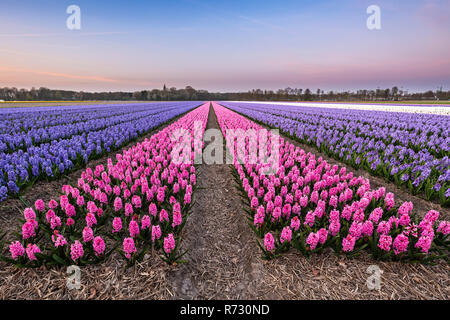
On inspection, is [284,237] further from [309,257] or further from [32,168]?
[32,168]

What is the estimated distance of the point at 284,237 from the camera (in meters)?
3.26

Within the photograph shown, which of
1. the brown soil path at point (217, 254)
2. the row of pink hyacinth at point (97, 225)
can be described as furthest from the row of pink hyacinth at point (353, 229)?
the row of pink hyacinth at point (97, 225)

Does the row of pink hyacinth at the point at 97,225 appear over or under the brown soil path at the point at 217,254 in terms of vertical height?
over

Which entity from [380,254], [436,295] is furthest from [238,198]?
[436,295]

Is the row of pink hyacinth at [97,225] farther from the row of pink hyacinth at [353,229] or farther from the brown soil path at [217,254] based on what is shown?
the row of pink hyacinth at [353,229]

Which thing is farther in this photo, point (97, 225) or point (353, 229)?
point (97, 225)

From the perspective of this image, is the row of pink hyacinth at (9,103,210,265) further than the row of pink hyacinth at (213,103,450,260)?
No

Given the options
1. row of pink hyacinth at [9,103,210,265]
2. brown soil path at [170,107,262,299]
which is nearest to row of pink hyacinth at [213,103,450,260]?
brown soil path at [170,107,262,299]

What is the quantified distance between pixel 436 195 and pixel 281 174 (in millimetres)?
4048

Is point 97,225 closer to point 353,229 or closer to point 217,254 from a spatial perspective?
point 217,254

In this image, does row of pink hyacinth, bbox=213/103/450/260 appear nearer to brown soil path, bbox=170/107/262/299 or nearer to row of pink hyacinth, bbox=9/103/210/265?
brown soil path, bbox=170/107/262/299

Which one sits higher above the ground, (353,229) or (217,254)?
(353,229)

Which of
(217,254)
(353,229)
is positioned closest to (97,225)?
(217,254)

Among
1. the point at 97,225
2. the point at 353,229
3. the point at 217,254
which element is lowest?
the point at 217,254
